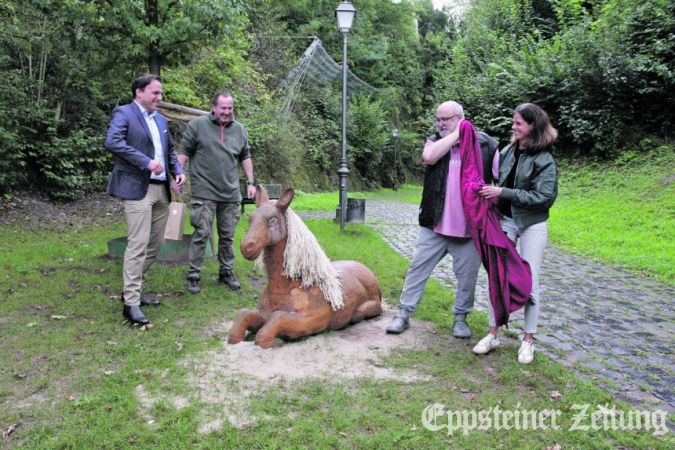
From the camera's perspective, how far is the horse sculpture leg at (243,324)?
3908 mm

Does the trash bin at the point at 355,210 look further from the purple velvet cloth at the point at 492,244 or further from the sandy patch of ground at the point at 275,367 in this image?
the purple velvet cloth at the point at 492,244

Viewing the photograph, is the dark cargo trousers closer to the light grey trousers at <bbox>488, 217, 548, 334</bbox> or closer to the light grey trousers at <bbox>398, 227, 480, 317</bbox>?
the light grey trousers at <bbox>398, 227, 480, 317</bbox>

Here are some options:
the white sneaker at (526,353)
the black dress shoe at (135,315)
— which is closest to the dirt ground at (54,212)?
the black dress shoe at (135,315)

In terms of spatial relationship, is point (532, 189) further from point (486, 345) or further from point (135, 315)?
point (135, 315)

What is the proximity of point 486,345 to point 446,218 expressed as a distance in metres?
1.11

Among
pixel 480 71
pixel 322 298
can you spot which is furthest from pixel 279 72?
pixel 322 298

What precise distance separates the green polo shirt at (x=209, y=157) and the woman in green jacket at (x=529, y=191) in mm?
2960

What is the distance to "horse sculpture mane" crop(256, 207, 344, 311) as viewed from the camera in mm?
3887

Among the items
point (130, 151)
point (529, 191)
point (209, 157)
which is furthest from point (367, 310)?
point (130, 151)

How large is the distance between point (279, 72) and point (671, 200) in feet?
55.9

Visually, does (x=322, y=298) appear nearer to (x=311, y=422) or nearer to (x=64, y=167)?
(x=311, y=422)

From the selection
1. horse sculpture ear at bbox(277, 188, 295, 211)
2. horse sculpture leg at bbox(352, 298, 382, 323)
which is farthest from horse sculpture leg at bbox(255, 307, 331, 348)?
horse sculpture ear at bbox(277, 188, 295, 211)

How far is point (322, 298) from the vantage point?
160 inches

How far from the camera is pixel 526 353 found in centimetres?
388
